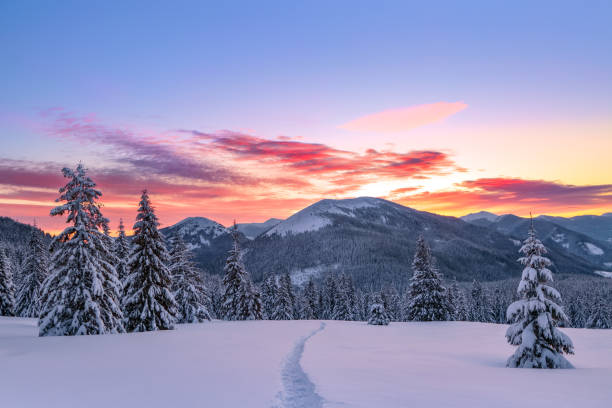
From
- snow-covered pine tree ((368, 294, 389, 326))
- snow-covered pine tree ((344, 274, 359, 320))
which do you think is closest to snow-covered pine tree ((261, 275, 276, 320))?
snow-covered pine tree ((344, 274, 359, 320))

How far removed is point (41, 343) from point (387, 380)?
18.6 metres

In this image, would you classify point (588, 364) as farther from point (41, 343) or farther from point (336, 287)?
point (336, 287)

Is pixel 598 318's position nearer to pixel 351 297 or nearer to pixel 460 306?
pixel 460 306

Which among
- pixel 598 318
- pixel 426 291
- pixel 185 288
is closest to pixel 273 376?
pixel 185 288

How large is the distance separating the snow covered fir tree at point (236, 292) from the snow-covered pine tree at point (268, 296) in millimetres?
14701

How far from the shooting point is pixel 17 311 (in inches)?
2224

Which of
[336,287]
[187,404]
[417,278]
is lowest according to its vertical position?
[336,287]

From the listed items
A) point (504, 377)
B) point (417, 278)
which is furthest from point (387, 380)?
point (417, 278)

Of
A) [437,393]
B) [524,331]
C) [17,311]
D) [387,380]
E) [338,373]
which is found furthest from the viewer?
[17,311]

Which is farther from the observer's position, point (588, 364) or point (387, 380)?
point (588, 364)

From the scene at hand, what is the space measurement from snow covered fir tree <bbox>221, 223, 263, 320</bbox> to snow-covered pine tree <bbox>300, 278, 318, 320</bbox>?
23.1 meters

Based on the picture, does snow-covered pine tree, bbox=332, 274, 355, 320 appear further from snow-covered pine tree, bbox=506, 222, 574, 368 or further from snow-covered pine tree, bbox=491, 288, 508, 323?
snow-covered pine tree, bbox=506, 222, 574, 368

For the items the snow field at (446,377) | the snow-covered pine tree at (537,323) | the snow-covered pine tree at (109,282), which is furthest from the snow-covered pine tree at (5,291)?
the snow-covered pine tree at (537,323)

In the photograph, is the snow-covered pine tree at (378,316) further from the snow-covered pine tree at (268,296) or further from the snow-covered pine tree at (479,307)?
the snow-covered pine tree at (479,307)
